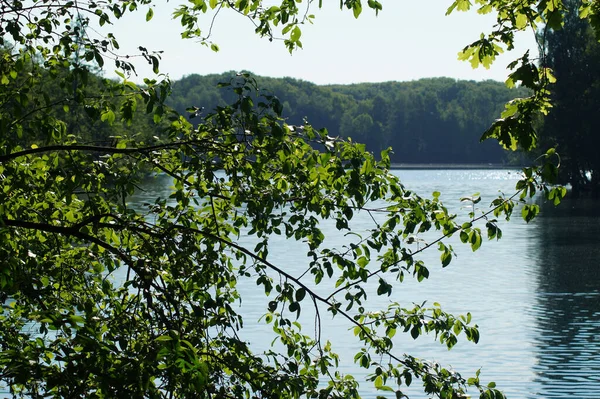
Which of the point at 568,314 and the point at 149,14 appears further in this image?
the point at 568,314

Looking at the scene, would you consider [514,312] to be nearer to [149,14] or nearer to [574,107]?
[149,14]

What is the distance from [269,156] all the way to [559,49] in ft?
198

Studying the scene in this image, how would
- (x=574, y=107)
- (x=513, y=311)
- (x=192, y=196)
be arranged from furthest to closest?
1. (x=574, y=107)
2. (x=513, y=311)
3. (x=192, y=196)

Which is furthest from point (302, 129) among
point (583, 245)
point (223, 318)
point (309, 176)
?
point (583, 245)

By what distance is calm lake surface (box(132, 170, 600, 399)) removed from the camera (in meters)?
15.5

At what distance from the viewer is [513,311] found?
21.5 meters

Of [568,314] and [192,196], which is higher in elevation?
[192,196]

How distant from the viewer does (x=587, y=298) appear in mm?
22641

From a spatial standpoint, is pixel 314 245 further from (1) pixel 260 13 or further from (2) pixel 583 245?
(2) pixel 583 245

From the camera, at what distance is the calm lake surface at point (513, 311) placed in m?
15.5

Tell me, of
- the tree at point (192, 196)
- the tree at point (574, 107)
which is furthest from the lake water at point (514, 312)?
the tree at point (574, 107)

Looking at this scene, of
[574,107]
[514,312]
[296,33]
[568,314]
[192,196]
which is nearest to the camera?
[296,33]

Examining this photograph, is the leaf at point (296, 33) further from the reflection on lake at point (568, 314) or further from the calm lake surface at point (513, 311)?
the reflection on lake at point (568, 314)

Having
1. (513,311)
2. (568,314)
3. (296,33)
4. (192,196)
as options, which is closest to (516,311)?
(513,311)
